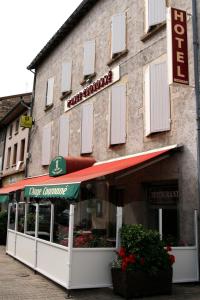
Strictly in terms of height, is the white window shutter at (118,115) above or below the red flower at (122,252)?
above

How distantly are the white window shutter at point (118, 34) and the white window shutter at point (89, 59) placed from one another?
5.25ft

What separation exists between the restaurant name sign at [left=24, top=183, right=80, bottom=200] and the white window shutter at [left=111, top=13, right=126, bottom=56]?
544cm

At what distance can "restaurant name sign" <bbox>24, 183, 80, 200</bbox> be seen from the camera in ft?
26.5

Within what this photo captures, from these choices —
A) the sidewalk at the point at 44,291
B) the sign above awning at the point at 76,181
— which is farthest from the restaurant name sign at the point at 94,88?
the sidewalk at the point at 44,291

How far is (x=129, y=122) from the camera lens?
11.7 meters

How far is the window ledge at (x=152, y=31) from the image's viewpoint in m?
10.7

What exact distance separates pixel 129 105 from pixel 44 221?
4386mm

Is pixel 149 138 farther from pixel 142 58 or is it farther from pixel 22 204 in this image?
pixel 22 204

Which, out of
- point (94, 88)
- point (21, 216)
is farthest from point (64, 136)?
point (21, 216)

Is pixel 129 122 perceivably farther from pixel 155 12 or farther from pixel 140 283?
pixel 140 283

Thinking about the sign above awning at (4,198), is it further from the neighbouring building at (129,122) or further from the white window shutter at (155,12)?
the white window shutter at (155,12)

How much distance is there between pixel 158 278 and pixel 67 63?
11583 millimetres

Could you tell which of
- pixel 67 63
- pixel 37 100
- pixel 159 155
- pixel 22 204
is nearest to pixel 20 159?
pixel 37 100

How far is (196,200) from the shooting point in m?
8.72
